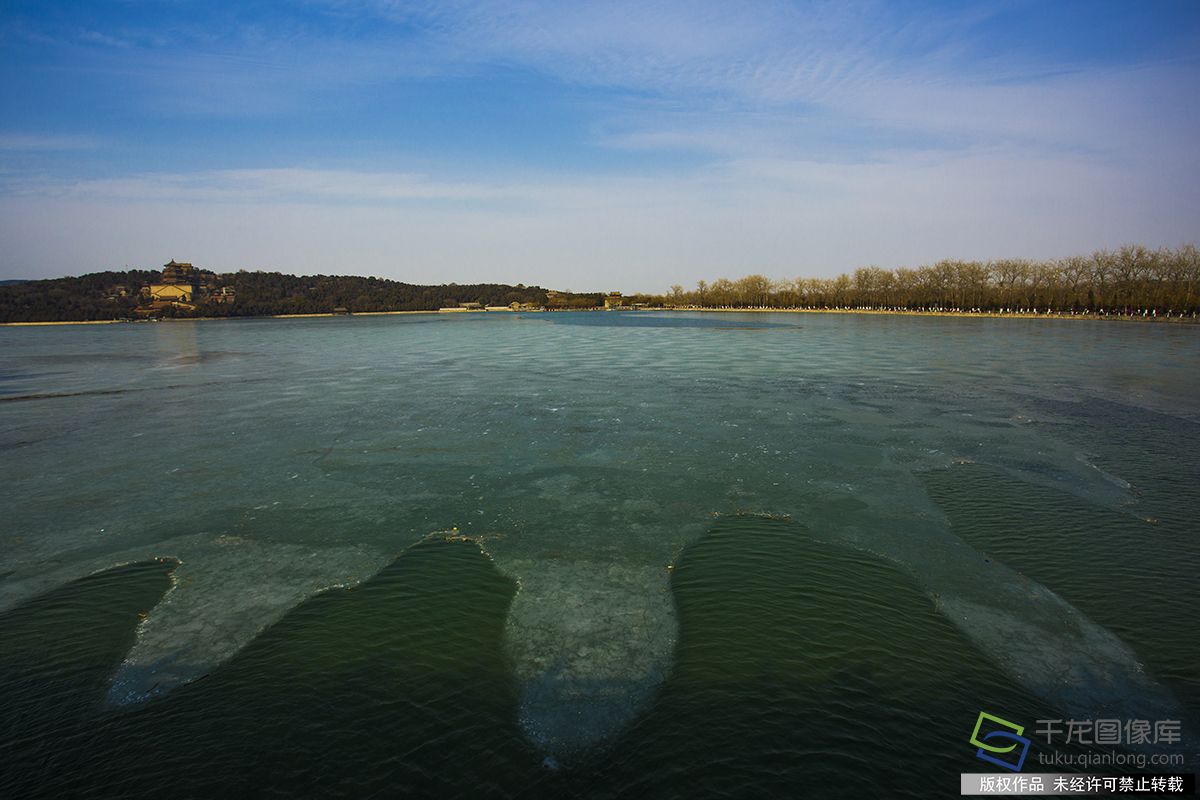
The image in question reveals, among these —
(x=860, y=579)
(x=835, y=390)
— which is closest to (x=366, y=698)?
(x=860, y=579)

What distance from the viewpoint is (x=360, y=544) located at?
332 inches

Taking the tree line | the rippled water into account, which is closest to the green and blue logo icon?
the rippled water

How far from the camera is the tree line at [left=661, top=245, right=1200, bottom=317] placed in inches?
3511

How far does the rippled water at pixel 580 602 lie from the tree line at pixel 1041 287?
4135 inches

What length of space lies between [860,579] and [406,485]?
324 inches

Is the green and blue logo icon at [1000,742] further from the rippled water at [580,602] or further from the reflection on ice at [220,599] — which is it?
the reflection on ice at [220,599]

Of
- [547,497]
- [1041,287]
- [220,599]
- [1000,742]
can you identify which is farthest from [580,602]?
[1041,287]

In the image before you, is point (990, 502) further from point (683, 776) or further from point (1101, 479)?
point (683, 776)

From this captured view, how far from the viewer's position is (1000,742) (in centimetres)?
458

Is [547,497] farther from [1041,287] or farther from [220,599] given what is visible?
[1041,287]

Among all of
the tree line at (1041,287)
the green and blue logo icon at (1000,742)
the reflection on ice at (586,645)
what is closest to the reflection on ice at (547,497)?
the reflection on ice at (586,645)

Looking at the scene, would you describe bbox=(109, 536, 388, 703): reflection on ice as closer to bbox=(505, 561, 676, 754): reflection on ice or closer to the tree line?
bbox=(505, 561, 676, 754): reflection on ice

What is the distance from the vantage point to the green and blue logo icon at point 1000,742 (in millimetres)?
4410

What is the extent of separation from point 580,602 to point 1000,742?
4.19 meters
